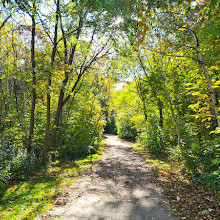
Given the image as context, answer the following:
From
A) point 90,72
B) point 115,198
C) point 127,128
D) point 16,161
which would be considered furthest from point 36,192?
point 127,128

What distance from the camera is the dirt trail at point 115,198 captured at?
3518mm

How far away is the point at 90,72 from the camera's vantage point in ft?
29.9

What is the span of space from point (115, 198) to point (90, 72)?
6625 millimetres

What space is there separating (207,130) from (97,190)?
13.1ft

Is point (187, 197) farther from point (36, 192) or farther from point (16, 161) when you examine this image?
point (16, 161)

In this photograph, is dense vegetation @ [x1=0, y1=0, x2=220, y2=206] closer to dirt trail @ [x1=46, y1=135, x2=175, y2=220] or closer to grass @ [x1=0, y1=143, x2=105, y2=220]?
grass @ [x1=0, y1=143, x2=105, y2=220]

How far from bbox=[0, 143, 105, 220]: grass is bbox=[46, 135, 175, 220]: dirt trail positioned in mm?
392

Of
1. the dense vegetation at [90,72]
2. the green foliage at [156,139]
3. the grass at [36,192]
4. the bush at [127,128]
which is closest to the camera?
the grass at [36,192]

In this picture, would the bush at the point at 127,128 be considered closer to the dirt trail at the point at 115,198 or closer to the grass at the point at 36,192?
the dirt trail at the point at 115,198

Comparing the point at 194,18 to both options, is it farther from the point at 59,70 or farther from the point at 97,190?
the point at 97,190

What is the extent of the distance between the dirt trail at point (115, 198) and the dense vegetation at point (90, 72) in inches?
50.9

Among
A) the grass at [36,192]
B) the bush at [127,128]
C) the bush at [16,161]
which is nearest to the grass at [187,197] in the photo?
the grass at [36,192]

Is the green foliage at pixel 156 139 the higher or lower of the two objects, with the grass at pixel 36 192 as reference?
higher

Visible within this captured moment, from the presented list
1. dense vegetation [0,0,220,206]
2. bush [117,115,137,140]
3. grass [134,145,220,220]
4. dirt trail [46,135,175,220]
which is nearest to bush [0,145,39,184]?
dense vegetation [0,0,220,206]
